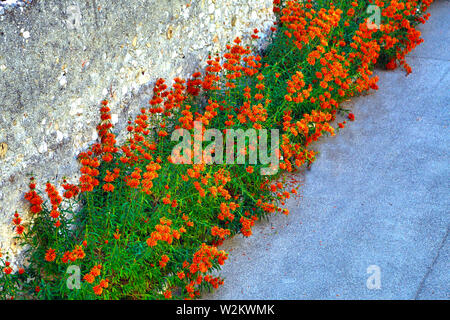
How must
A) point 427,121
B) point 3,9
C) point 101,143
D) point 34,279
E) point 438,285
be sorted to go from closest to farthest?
point 3,9, point 34,279, point 438,285, point 101,143, point 427,121

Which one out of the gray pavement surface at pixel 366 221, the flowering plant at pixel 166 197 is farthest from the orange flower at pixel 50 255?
the gray pavement surface at pixel 366 221

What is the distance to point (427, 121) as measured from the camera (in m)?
6.58

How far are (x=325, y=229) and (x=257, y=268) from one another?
A: 795 mm

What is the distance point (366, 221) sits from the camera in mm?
5164

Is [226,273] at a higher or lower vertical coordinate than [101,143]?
lower

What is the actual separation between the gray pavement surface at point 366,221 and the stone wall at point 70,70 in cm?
158

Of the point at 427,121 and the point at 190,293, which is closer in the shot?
the point at 190,293

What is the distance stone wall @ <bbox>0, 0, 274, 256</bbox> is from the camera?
153 inches

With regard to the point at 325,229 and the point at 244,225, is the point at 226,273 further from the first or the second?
the point at 325,229

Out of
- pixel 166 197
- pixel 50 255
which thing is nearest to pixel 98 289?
pixel 50 255

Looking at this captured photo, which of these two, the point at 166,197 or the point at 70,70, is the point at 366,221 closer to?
the point at 166,197

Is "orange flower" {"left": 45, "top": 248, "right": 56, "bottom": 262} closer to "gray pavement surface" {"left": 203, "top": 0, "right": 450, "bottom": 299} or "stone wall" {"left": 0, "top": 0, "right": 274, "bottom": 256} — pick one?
"stone wall" {"left": 0, "top": 0, "right": 274, "bottom": 256}

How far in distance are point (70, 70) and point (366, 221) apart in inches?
114
